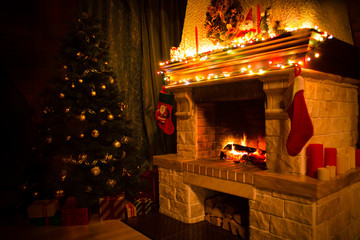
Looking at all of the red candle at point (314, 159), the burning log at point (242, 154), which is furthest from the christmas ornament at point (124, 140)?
the red candle at point (314, 159)

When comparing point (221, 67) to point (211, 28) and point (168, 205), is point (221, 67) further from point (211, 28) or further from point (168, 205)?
point (168, 205)


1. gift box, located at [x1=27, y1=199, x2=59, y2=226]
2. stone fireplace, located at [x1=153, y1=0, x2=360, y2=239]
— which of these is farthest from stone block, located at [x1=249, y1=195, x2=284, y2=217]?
gift box, located at [x1=27, y1=199, x2=59, y2=226]

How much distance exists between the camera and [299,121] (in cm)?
166

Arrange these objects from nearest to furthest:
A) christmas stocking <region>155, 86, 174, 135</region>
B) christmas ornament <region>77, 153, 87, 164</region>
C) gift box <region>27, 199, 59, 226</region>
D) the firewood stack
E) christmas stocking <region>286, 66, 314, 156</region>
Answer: christmas stocking <region>286, 66, 314, 156</region> → the firewood stack → gift box <region>27, 199, 59, 226</region> → christmas ornament <region>77, 153, 87, 164</region> → christmas stocking <region>155, 86, 174, 135</region>

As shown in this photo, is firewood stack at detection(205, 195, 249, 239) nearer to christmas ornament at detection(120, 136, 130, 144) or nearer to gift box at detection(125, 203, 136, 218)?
gift box at detection(125, 203, 136, 218)

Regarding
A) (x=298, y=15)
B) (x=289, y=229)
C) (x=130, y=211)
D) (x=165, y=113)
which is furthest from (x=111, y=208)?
(x=298, y=15)

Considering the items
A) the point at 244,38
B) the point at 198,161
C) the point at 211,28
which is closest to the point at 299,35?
the point at 244,38

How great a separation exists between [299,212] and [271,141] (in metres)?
0.54

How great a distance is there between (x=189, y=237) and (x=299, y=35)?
1.84 meters

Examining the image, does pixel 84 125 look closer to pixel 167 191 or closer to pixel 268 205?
pixel 167 191

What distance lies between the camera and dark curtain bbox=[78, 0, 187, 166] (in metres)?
3.62

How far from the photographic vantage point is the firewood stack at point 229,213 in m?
2.28

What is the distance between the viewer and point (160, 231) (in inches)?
94.6

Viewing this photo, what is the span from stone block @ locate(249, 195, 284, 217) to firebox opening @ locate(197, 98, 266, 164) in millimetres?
820
